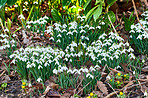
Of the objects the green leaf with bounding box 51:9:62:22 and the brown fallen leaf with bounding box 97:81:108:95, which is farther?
Result: the green leaf with bounding box 51:9:62:22

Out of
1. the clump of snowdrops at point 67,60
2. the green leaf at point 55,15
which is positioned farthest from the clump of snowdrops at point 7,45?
the green leaf at point 55,15

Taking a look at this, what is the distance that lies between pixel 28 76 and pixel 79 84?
27.1 inches

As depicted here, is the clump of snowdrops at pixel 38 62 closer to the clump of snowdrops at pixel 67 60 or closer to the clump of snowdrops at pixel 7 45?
the clump of snowdrops at pixel 67 60

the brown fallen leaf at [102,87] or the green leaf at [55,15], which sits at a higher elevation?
the green leaf at [55,15]

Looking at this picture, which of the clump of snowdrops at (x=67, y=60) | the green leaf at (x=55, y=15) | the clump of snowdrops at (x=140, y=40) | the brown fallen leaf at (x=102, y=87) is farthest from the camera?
the green leaf at (x=55, y=15)

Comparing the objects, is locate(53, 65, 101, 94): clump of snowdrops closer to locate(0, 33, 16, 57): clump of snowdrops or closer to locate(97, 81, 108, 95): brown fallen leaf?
locate(97, 81, 108, 95): brown fallen leaf

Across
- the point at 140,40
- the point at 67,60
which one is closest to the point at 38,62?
the point at 67,60

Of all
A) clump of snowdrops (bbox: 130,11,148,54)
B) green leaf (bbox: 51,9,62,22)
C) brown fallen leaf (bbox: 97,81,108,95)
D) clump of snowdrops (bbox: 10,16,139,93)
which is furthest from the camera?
green leaf (bbox: 51,9,62,22)

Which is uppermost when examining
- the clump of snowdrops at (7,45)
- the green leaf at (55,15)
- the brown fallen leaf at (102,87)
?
the green leaf at (55,15)

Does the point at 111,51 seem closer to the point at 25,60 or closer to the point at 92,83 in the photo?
the point at 92,83

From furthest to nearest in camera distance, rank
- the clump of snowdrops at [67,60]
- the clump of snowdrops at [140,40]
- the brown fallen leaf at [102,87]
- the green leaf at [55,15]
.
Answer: the green leaf at [55,15] → the clump of snowdrops at [140,40] → the clump of snowdrops at [67,60] → the brown fallen leaf at [102,87]

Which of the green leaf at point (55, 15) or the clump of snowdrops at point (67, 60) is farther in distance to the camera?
the green leaf at point (55, 15)

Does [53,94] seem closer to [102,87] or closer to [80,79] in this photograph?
[80,79]

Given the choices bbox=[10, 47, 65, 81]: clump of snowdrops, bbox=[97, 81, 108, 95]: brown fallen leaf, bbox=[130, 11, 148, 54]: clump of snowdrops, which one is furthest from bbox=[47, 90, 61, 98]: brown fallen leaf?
bbox=[130, 11, 148, 54]: clump of snowdrops
